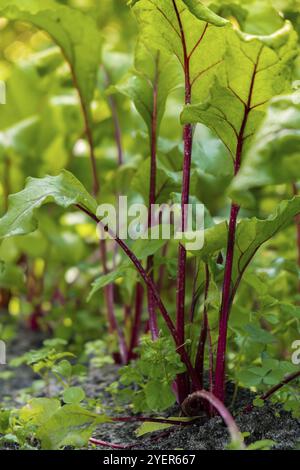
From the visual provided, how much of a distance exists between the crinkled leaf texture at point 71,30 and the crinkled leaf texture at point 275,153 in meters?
0.70

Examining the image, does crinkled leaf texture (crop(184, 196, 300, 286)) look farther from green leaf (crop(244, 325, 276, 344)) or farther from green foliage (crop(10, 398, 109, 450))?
green foliage (crop(10, 398, 109, 450))

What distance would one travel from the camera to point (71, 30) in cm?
142

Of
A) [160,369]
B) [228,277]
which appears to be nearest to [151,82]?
[228,277]

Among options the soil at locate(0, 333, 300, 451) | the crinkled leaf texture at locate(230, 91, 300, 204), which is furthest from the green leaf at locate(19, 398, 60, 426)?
the crinkled leaf texture at locate(230, 91, 300, 204)

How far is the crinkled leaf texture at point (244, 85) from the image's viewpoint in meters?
0.93

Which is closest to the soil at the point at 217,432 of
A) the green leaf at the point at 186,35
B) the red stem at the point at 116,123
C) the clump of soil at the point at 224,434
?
the clump of soil at the point at 224,434

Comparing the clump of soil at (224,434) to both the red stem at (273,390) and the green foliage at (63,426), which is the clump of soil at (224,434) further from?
the green foliage at (63,426)

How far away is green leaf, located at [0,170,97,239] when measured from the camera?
0.94m

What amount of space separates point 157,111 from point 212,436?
2.03ft

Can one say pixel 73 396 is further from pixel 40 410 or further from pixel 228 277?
pixel 228 277

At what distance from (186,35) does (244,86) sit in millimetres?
141

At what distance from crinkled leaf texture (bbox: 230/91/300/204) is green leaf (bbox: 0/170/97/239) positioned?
0.93 feet
